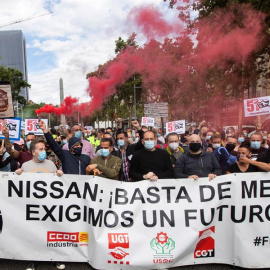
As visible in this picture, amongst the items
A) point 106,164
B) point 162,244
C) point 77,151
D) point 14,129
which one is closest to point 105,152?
point 106,164

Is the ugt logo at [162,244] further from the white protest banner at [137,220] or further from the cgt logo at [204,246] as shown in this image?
the cgt logo at [204,246]

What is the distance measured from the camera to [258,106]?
8.46 meters

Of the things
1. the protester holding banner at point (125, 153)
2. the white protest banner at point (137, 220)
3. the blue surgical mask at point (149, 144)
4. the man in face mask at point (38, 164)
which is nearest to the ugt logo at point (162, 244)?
the white protest banner at point (137, 220)

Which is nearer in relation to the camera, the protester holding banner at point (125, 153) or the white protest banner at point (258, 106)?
the protester holding banner at point (125, 153)

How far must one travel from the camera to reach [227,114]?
4512cm

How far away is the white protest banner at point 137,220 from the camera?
3.98 meters

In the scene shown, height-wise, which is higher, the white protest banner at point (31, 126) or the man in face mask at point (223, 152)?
the white protest banner at point (31, 126)

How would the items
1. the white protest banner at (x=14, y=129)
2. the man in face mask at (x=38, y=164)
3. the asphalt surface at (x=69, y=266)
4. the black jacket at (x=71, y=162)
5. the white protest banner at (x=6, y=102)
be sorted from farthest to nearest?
the white protest banner at (x=14, y=129) < the white protest banner at (x=6, y=102) < the black jacket at (x=71, y=162) < the man in face mask at (x=38, y=164) < the asphalt surface at (x=69, y=266)

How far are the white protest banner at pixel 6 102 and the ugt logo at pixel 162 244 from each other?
312cm

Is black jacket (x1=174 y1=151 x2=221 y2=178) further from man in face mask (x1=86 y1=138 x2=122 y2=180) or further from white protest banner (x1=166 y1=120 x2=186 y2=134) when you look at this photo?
white protest banner (x1=166 y1=120 x2=186 y2=134)

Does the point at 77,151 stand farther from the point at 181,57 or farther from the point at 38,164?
the point at 181,57

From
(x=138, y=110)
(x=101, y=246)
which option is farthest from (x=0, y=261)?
(x=138, y=110)

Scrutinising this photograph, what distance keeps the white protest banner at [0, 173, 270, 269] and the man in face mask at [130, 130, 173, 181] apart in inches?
17.6

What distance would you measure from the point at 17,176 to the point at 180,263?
228cm
